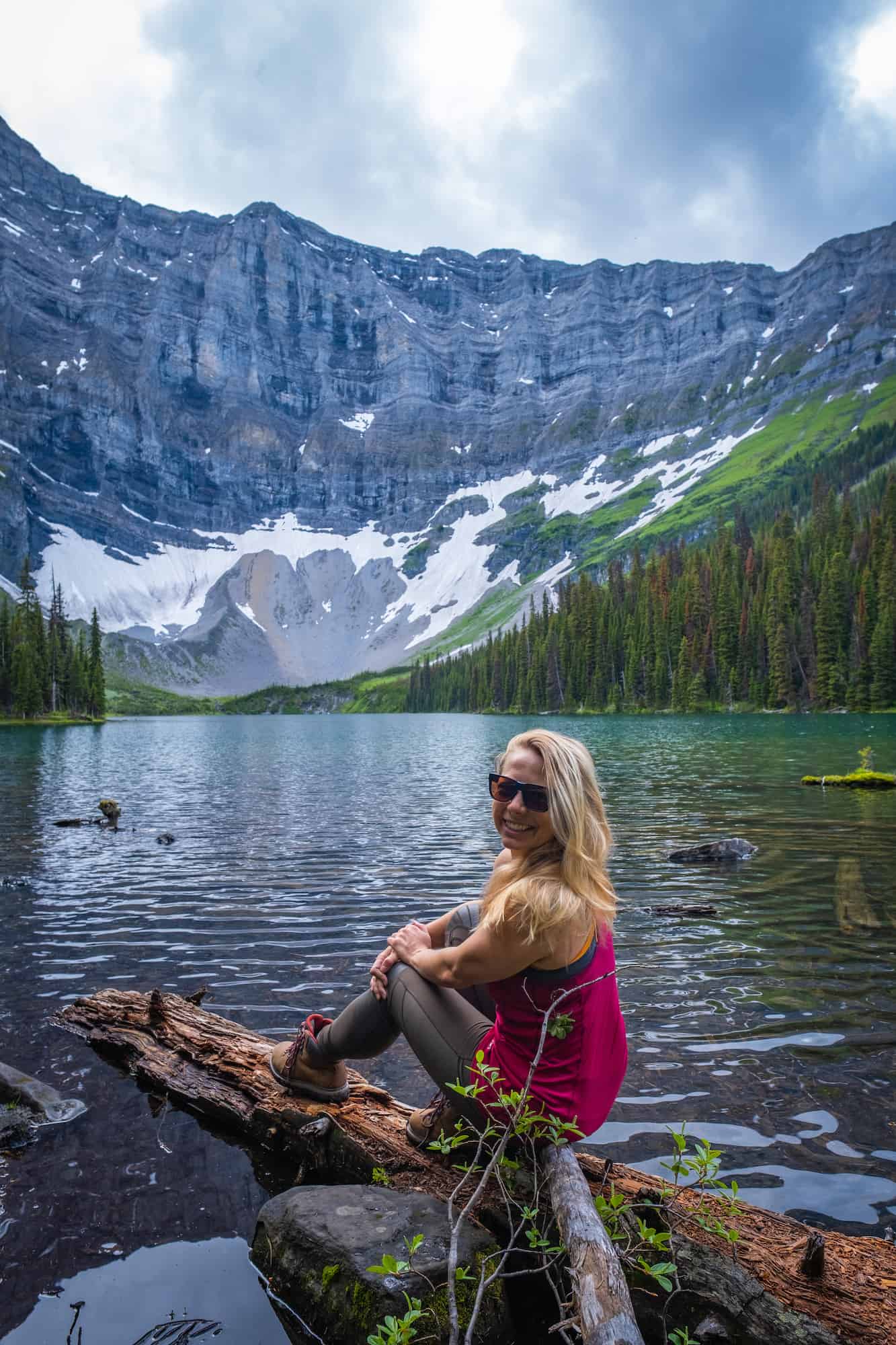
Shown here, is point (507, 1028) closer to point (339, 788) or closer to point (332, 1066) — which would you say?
point (332, 1066)

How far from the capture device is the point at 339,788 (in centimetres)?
3862

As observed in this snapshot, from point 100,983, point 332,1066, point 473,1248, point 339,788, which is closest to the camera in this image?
point 473,1248

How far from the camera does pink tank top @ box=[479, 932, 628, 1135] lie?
15.3 feet

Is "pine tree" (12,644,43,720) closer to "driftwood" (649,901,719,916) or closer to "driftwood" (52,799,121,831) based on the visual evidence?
"driftwood" (52,799,121,831)

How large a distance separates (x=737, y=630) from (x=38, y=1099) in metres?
119

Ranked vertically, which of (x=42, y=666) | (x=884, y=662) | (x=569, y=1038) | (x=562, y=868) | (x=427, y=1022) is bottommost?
(x=427, y=1022)

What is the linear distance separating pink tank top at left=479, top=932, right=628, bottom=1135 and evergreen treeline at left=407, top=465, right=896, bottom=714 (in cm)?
9920

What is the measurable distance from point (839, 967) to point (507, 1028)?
8379 millimetres

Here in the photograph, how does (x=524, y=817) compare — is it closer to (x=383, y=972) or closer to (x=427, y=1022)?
(x=427, y=1022)

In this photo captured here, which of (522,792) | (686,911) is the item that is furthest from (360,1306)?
(686,911)

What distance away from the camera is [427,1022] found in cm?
545

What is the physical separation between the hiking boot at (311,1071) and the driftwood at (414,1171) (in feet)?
0.32

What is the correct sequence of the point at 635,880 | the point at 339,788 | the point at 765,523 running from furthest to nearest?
the point at 765,523, the point at 339,788, the point at 635,880

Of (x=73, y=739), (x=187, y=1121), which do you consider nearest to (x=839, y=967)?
(x=187, y=1121)
